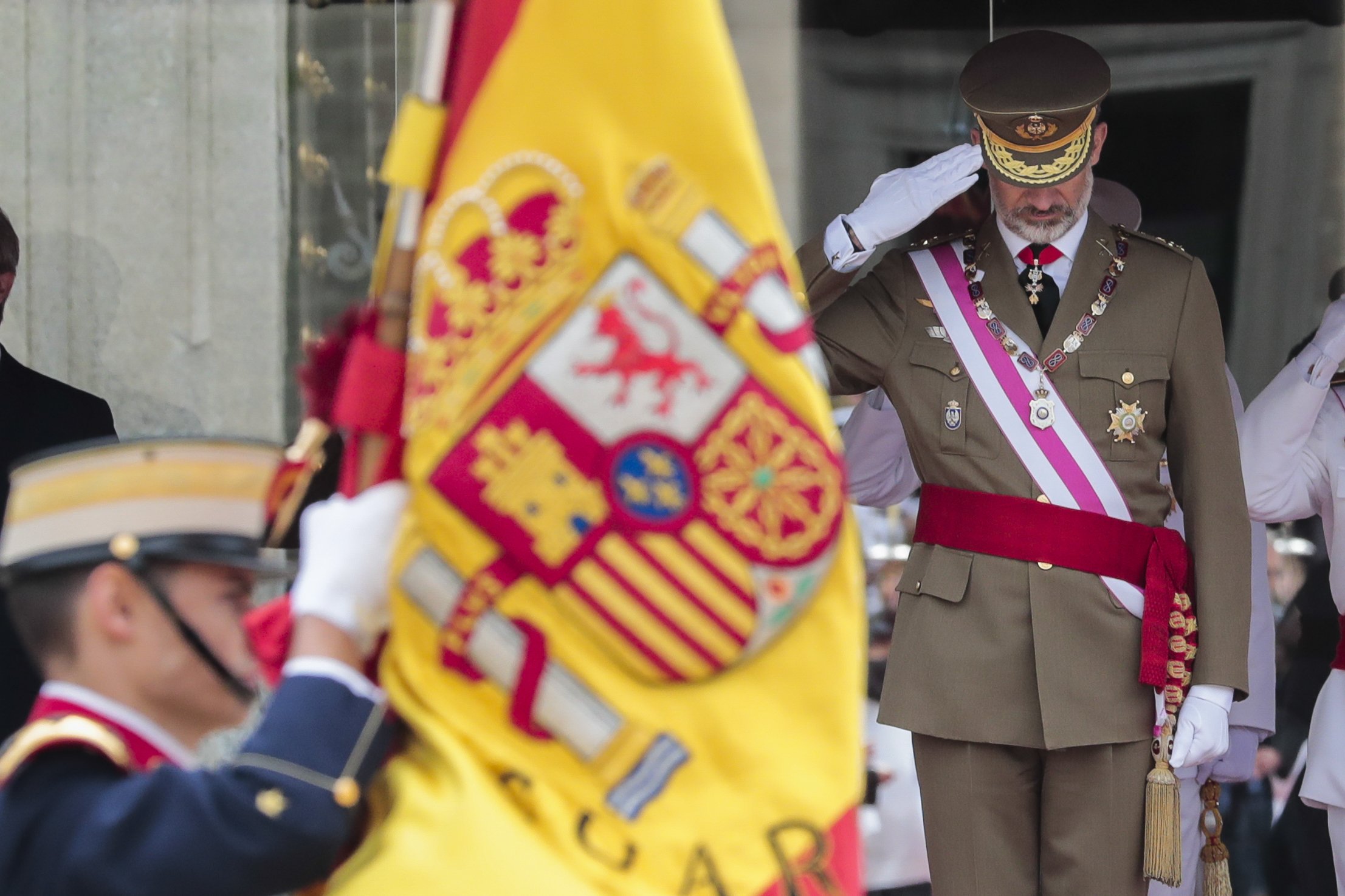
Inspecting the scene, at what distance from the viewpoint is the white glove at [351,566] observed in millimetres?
1820

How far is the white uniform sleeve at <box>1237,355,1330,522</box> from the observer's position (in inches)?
145

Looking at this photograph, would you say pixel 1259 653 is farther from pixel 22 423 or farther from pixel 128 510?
pixel 128 510

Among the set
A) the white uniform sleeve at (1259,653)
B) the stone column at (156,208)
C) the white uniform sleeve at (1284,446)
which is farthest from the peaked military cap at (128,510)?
the white uniform sleeve at (1259,653)

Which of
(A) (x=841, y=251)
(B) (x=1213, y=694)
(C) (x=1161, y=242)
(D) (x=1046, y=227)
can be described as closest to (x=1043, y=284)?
(D) (x=1046, y=227)

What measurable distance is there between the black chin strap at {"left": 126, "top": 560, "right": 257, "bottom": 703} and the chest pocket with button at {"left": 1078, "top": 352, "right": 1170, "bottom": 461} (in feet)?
5.97

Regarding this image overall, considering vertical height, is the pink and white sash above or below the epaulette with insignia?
below

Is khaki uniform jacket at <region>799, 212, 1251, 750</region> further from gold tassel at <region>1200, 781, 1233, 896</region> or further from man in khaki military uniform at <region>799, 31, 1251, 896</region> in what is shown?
gold tassel at <region>1200, 781, 1233, 896</region>

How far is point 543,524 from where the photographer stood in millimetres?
1842

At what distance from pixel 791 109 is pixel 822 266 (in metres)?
1.34

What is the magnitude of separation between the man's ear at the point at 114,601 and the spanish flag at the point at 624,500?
28cm

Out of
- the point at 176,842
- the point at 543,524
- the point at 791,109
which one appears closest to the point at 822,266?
the point at 791,109

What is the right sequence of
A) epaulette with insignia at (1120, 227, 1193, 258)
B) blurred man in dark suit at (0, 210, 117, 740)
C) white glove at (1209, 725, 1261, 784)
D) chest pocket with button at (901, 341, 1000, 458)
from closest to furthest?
chest pocket with button at (901, 341, 1000, 458), epaulette with insignia at (1120, 227, 1193, 258), blurred man in dark suit at (0, 210, 117, 740), white glove at (1209, 725, 1261, 784)

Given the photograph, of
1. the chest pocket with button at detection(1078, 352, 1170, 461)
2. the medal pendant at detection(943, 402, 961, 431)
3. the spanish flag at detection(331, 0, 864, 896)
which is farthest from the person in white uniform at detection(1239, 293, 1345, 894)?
the spanish flag at detection(331, 0, 864, 896)

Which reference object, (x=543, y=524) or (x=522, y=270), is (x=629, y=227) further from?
(x=543, y=524)
